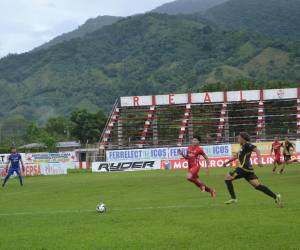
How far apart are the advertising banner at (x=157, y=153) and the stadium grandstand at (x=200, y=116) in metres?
15.5

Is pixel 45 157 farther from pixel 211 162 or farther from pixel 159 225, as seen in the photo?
pixel 159 225

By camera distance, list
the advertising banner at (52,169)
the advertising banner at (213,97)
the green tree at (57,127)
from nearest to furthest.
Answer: the advertising banner at (52,169) < the advertising banner at (213,97) < the green tree at (57,127)

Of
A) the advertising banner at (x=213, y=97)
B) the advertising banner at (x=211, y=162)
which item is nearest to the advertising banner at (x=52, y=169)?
the advertising banner at (x=211, y=162)

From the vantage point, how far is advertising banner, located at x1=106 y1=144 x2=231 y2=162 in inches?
2222

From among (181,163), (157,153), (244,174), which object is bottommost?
(181,163)

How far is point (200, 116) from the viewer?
271 ft

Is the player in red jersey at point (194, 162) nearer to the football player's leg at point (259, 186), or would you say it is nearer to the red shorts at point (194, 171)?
the red shorts at point (194, 171)

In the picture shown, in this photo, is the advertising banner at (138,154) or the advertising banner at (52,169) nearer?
the advertising banner at (52,169)

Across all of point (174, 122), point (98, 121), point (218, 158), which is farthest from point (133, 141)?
point (98, 121)

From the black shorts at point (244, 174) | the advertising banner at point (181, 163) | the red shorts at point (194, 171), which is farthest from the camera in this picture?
the advertising banner at point (181, 163)

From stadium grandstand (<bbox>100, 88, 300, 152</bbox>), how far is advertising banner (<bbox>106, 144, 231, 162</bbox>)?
50.9 ft

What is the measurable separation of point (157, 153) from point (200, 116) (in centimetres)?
2506

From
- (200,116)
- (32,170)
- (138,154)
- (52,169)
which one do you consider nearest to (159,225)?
(32,170)

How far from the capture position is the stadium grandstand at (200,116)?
7800 centimetres
